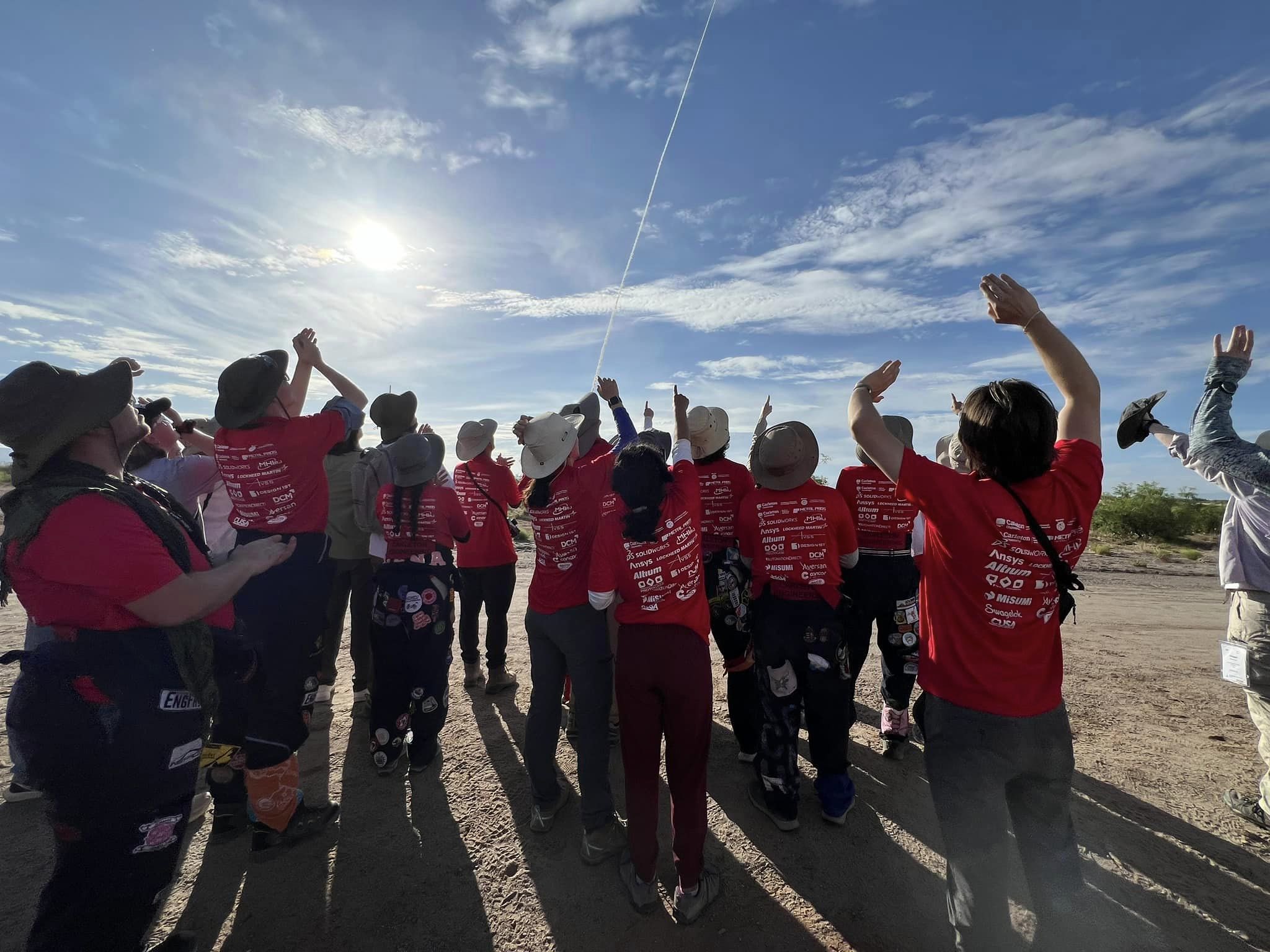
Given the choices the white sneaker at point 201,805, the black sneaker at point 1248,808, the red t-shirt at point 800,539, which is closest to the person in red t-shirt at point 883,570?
the red t-shirt at point 800,539

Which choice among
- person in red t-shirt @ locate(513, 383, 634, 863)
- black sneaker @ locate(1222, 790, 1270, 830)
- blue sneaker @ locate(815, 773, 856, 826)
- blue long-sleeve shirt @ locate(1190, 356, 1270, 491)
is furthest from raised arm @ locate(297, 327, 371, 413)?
black sneaker @ locate(1222, 790, 1270, 830)

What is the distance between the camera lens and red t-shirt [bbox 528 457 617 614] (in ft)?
10.7

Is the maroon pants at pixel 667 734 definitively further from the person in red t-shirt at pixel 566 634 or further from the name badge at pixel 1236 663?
the name badge at pixel 1236 663

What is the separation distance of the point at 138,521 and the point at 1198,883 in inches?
212

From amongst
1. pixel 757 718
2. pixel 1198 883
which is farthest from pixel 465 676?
pixel 1198 883

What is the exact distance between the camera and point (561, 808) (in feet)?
12.1

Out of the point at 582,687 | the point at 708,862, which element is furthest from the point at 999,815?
the point at 582,687

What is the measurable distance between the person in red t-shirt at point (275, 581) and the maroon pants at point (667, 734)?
1.94 m

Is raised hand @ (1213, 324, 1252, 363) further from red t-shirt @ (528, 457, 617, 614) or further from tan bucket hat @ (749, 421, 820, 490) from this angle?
red t-shirt @ (528, 457, 617, 614)

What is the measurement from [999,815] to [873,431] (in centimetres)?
141

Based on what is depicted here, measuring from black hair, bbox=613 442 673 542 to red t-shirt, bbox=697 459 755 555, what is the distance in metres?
1.36

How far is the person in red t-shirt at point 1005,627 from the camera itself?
1913 millimetres

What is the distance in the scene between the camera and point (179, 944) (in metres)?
2.48

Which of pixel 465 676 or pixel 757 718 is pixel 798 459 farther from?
pixel 465 676
